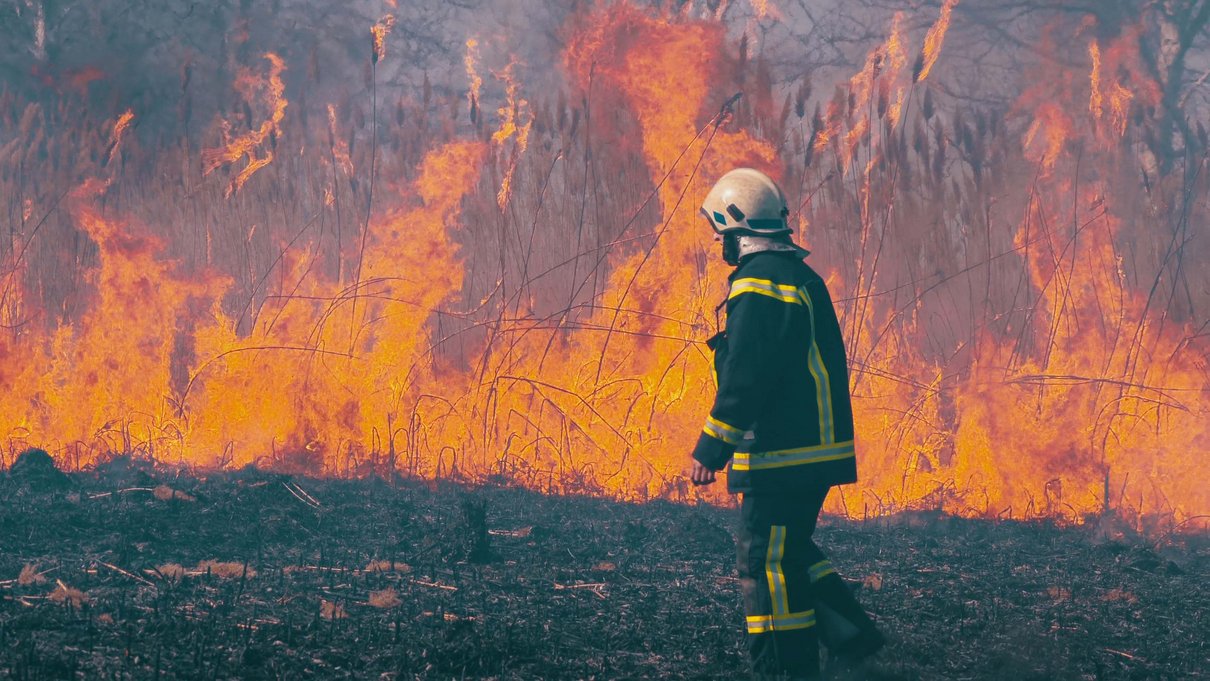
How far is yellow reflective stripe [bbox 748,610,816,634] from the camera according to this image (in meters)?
4.55

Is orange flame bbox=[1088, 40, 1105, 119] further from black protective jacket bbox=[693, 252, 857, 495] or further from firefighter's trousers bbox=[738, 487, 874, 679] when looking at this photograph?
firefighter's trousers bbox=[738, 487, 874, 679]

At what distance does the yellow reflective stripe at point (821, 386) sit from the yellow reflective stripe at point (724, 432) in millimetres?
394

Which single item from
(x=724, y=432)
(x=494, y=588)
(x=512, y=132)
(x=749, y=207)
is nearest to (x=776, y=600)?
(x=724, y=432)

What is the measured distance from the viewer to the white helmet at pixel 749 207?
4898mm

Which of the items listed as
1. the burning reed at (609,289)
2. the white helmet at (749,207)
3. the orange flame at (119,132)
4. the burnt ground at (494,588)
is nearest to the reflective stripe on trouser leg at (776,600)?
the burnt ground at (494,588)

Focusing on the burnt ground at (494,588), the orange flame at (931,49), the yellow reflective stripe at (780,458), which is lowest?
the burnt ground at (494,588)

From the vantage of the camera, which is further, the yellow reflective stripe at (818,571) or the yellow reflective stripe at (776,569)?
the yellow reflective stripe at (818,571)

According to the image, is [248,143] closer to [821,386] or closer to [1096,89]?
[1096,89]

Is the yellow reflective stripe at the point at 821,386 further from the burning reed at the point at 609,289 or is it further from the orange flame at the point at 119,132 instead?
the orange flame at the point at 119,132

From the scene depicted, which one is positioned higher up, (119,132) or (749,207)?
(119,132)

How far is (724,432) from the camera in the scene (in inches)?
180

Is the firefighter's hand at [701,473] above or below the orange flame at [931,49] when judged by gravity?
below

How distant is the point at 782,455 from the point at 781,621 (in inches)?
26.9

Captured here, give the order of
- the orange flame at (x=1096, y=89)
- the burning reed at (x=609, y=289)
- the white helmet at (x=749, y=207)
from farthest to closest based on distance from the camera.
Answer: the orange flame at (x=1096, y=89)
the burning reed at (x=609, y=289)
the white helmet at (x=749, y=207)
